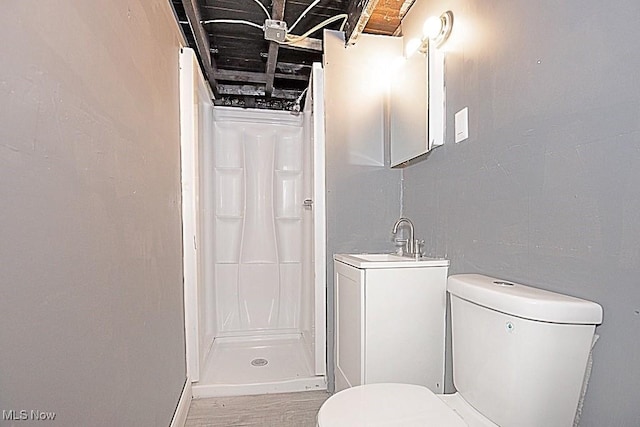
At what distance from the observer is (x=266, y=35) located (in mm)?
2074

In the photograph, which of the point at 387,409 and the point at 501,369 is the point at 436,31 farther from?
the point at 387,409

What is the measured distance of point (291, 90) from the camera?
3375 millimetres

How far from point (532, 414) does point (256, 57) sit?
283 cm

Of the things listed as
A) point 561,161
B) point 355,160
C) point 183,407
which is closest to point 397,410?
point 561,161

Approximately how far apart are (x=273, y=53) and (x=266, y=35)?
38 cm

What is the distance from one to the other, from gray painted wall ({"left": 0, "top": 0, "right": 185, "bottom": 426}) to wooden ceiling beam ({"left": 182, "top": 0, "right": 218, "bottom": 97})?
0.54m

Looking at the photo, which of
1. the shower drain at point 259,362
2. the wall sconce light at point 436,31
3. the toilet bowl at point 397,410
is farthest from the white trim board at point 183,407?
the wall sconce light at point 436,31

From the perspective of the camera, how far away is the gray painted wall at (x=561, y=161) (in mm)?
811

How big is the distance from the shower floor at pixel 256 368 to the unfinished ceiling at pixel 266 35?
210 centimetres

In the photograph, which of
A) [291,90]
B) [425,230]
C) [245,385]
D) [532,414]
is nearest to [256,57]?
[291,90]

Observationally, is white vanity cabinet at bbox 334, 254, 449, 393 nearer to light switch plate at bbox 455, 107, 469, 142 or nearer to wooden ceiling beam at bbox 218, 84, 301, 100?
light switch plate at bbox 455, 107, 469, 142

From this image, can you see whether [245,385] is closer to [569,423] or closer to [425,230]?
[425,230]

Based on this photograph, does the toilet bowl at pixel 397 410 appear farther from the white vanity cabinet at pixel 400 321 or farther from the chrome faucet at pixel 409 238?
the chrome faucet at pixel 409 238

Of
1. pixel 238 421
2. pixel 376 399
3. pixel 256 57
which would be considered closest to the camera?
pixel 376 399
